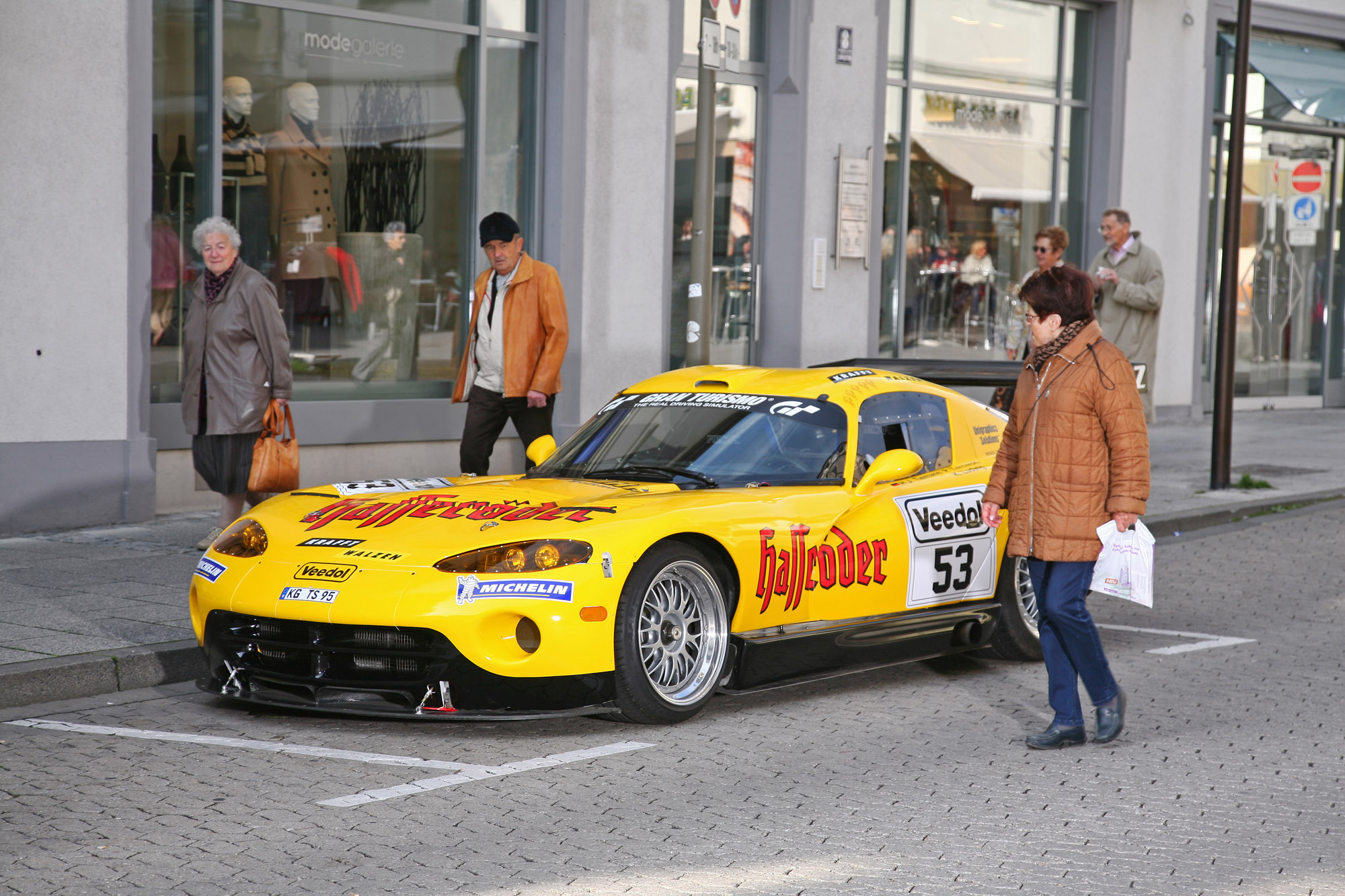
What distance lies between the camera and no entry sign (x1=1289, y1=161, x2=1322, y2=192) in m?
21.1

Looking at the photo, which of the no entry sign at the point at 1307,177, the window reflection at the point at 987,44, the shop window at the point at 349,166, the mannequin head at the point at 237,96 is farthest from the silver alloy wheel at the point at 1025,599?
the no entry sign at the point at 1307,177

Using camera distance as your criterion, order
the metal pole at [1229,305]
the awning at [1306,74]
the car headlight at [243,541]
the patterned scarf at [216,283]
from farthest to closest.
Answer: the awning at [1306,74]
the metal pole at [1229,305]
the patterned scarf at [216,283]
the car headlight at [243,541]

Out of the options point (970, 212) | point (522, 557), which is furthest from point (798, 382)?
point (970, 212)

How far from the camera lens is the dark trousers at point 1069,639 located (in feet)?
18.4

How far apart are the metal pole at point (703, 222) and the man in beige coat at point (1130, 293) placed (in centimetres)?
511

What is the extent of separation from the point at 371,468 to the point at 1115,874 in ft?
27.6

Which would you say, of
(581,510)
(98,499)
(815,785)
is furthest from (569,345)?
(815,785)

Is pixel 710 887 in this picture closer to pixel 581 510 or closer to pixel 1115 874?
pixel 1115 874

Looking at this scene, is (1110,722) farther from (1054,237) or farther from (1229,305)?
(1229,305)

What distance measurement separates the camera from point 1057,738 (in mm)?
5645

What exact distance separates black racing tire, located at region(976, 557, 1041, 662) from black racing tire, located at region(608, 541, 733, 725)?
163 centimetres

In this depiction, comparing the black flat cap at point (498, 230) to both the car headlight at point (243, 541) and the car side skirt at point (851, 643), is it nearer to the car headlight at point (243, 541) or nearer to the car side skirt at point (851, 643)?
the car headlight at point (243, 541)

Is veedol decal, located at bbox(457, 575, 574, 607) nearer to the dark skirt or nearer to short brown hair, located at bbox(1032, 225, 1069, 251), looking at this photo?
the dark skirt

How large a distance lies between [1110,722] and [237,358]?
5.35m
